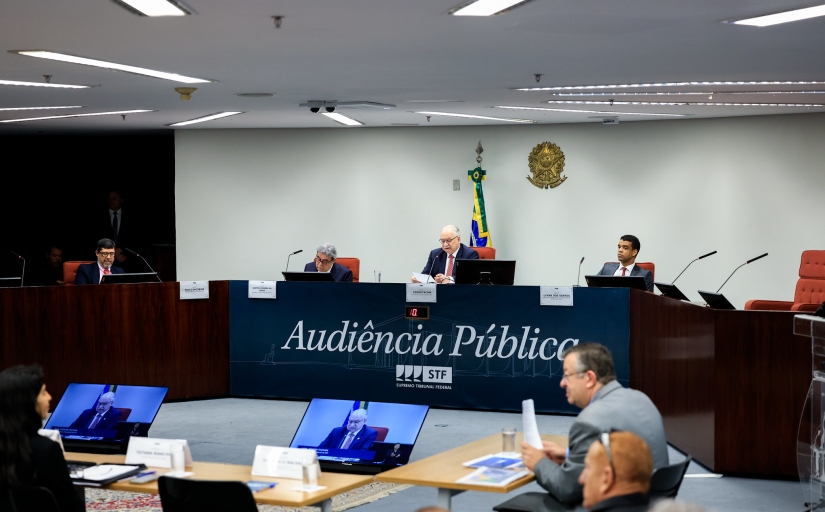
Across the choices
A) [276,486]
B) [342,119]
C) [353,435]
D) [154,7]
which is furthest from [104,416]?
[342,119]

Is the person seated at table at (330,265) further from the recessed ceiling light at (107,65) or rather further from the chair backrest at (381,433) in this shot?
the chair backrest at (381,433)

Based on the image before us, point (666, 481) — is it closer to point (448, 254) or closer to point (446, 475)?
point (446, 475)

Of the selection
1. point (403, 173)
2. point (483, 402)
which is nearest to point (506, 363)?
point (483, 402)

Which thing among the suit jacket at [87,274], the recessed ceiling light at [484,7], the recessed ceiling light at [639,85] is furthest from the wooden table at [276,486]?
the recessed ceiling light at [639,85]

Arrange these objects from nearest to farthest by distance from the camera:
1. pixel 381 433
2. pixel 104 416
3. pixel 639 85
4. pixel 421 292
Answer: pixel 381 433
pixel 104 416
pixel 421 292
pixel 639 85

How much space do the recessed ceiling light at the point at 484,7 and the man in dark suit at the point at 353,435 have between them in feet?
8.36

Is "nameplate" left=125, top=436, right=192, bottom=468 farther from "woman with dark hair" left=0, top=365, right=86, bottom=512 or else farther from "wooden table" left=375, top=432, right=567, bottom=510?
"wooden table" left=375, top=432, right=567, bottom=510

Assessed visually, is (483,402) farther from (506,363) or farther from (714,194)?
(714,194)

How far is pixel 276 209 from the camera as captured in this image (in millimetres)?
13648

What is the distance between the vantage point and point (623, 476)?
2697 mm

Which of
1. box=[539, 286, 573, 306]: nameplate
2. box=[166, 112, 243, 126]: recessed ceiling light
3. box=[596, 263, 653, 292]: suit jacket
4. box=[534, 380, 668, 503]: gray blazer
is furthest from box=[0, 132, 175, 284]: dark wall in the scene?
box=[534, 380, 668, 503]: gray blazer

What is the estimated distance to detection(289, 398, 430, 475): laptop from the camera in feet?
14.3

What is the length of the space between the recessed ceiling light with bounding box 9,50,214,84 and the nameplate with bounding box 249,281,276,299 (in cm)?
199

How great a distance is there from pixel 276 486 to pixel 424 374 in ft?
15.9
